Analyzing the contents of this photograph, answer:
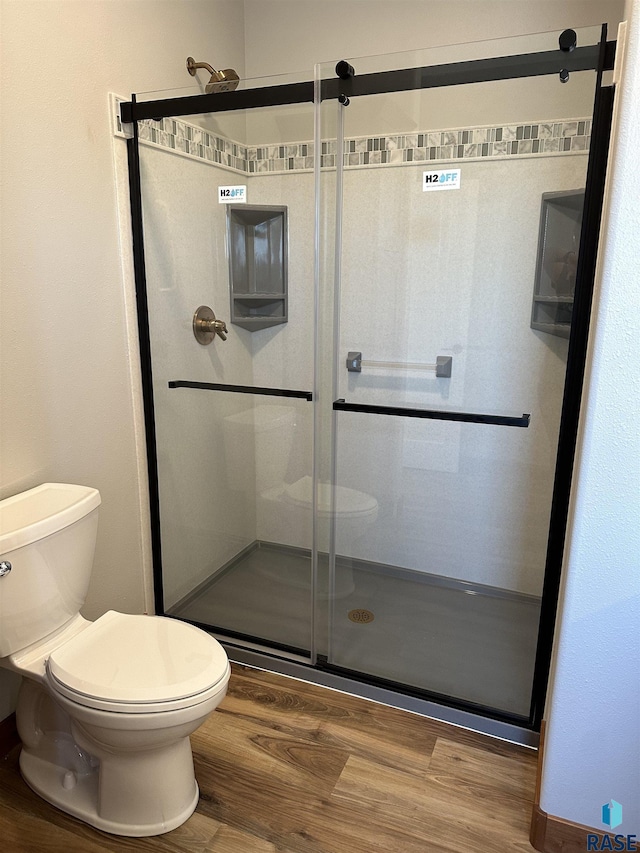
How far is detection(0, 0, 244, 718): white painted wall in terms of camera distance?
64.1 inches

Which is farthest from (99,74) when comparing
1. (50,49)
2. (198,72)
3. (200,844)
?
(200,844)

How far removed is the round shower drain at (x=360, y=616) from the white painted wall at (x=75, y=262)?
2.81ft

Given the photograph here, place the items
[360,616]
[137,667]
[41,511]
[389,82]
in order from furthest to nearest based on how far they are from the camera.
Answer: [360,616]
[389,82]
[41,511]
[137,667]

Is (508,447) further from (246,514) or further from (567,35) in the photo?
(567,35)

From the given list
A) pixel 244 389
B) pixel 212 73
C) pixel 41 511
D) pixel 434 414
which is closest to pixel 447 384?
pixel 434 414

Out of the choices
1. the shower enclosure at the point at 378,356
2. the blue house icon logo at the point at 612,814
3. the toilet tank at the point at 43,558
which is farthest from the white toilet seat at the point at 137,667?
the blue house icon logo at the point at 612,814

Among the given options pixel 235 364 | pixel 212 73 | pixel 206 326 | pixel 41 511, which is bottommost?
pixel 41 511

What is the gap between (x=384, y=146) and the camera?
1.85 meters

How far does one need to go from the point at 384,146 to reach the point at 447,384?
2.65ft

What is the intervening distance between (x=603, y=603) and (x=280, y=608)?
1.31m

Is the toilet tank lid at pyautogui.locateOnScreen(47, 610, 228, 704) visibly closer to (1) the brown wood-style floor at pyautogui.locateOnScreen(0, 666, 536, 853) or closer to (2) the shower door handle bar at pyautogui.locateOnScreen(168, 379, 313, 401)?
(1) the brown wood-style floor at pyautogui.locateOnScreen(0, 666, 536, 853)

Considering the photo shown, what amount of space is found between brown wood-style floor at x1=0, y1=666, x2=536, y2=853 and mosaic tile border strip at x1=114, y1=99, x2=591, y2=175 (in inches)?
70.3

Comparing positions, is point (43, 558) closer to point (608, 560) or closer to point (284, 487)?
point (284, 487)

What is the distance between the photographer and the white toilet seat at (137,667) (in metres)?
1.39
